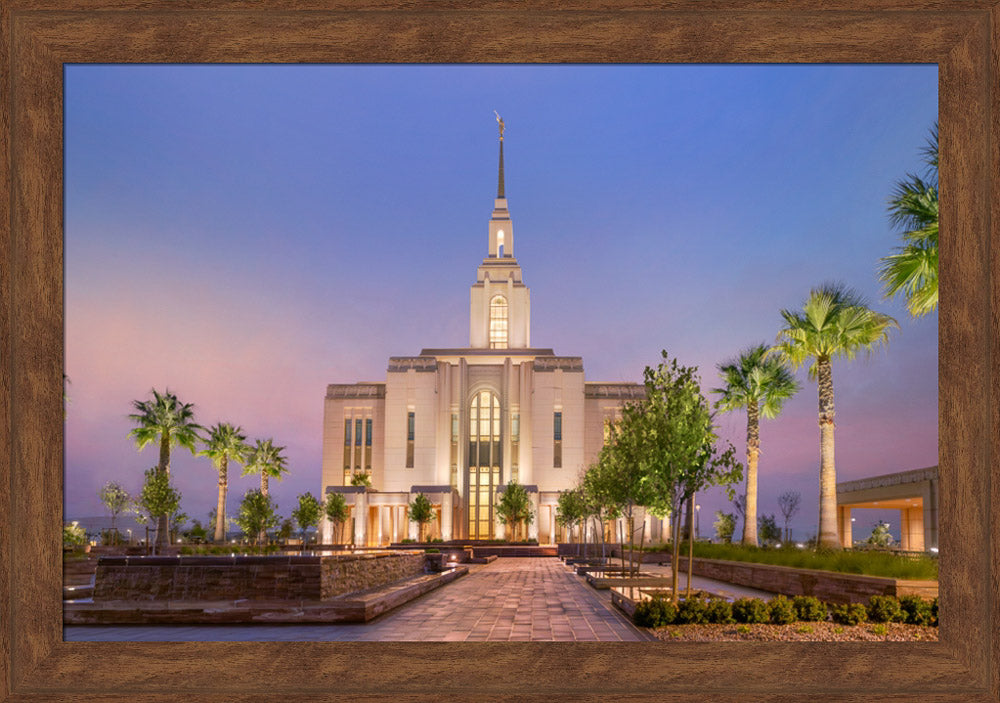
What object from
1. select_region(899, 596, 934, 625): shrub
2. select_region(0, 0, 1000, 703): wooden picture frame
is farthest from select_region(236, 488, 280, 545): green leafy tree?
select_region(0, 0, 1000, 703): wooden picture frame

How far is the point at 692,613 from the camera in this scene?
11523 mm

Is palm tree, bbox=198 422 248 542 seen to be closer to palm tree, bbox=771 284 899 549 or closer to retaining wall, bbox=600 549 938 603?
retaining wall, bbox=600 549 938 603

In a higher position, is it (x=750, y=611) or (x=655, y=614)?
(x=750, y=611)

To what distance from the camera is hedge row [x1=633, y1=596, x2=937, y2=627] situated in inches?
453

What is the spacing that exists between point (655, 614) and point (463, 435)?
64.0 metres

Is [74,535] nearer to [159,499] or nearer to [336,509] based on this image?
[159,499]

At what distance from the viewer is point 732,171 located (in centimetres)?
1073

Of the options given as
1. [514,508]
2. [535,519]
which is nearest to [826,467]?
[514,508]

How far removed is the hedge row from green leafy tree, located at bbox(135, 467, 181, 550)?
30.0 meters

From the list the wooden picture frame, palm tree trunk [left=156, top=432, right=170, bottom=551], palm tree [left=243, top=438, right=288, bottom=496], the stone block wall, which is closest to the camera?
the wooden picture frame

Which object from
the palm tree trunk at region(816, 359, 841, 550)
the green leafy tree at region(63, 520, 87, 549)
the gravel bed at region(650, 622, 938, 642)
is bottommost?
the green leafy tree at region(63, 520, 87, 549)

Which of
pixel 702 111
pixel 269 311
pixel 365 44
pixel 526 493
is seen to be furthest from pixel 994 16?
pixel 526 493

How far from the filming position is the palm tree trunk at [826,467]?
24.5 meters

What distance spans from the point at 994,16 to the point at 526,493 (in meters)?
61.9
